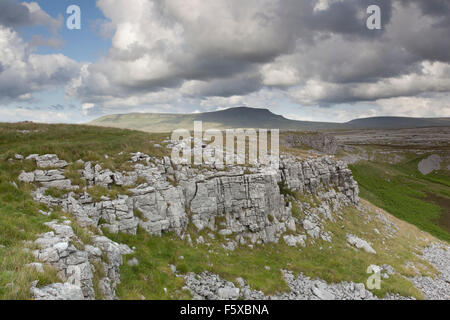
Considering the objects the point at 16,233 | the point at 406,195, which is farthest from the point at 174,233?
the point at 406,195

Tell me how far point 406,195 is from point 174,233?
79.1m

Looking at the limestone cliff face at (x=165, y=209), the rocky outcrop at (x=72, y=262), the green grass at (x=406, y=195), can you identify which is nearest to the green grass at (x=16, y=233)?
the rocky outcrop at (x=72, y=262)

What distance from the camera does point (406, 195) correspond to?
6981 centimetres

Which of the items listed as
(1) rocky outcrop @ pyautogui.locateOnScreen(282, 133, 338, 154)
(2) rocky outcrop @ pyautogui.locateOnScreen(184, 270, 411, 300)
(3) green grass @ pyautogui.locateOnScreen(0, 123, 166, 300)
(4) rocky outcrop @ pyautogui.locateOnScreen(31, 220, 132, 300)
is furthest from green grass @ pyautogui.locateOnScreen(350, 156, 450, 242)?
(4) rocky outcrop @ pyautogui.locateOnScreen(31, 220, 132, 300)

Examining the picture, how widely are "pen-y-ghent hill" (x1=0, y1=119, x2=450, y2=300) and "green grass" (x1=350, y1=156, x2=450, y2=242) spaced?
45.3 feet

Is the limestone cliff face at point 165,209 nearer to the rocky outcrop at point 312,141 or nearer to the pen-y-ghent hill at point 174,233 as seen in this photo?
the pen-y-ghent hill at point 174,233

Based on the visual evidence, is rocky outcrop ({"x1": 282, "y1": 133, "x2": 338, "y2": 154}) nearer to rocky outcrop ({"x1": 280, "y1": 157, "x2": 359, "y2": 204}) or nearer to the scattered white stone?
rocky outcrop ({"x1": 280, "y1": 157, "x2": 359, "y2": 204})

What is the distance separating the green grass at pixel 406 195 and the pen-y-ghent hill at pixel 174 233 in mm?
13820

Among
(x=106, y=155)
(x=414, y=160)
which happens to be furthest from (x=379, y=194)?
(x=414, y=160)

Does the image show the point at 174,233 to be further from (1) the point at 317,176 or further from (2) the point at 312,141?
(2) the point at 312,141

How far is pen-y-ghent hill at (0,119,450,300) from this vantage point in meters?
11.7

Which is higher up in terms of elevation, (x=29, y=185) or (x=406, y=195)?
(x=29, y=185)

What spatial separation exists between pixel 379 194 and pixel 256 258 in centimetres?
6202
